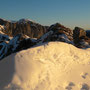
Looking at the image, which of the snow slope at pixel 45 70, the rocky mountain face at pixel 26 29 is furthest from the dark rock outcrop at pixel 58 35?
the rocky mountain face at pixel 26 29

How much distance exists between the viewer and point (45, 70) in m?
6.80

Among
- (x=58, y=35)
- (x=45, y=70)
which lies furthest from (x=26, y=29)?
(x=45, y=70)

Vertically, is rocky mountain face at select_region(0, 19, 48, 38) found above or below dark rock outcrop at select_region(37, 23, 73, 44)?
below

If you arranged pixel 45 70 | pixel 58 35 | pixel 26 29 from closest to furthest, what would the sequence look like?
pixel 45 70 → pixel 58 35 → pixel 26 29

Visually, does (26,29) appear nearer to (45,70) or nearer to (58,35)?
(58,35)

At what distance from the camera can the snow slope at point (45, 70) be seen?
19.4ft

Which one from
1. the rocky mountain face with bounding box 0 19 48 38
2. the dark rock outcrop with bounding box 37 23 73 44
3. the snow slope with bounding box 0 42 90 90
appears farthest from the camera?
the rocky mountain face with bounding box 0 19 48 38

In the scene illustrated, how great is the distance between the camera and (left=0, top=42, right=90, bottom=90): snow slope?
19.4 feet

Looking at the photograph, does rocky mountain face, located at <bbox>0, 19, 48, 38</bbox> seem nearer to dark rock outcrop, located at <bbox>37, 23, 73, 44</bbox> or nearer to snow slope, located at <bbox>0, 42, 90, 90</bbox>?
dark rock outcrop, located at <bbox>37, 23, 73, 44</bbox>

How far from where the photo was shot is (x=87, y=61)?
9.22 metres

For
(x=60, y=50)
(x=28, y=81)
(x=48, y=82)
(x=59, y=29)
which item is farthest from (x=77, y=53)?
(x=59, y=29)

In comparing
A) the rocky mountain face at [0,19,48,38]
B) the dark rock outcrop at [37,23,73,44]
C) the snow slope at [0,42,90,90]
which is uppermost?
the snow slope at [0,42,90,90]

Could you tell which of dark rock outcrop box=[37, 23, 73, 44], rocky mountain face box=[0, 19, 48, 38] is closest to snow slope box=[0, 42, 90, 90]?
dark rock outcrop box=[37, 23, 73, 44]

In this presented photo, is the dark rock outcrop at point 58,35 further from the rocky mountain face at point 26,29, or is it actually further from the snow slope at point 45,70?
the rocky mountain face at point 26,29
